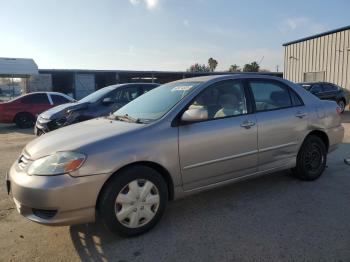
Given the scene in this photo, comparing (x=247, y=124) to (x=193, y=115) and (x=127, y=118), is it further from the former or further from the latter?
(x=127, y=118)

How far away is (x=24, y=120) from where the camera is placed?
13.9 meters

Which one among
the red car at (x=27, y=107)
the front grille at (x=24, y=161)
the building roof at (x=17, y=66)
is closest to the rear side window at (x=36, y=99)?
the red car at (x=27, y=107)

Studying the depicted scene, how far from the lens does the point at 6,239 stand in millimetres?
3570

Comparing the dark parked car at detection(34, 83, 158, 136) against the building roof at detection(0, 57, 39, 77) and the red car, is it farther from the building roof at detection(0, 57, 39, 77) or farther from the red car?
the building roof at detection(0, 57, 39, 77)

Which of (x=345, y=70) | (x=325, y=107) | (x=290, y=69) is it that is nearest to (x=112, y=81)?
(x=290, y=69)

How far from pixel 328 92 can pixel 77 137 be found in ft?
51.5

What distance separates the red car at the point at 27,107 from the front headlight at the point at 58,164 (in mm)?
10926

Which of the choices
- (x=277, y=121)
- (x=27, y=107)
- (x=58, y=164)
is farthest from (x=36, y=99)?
(x=58, y=164)

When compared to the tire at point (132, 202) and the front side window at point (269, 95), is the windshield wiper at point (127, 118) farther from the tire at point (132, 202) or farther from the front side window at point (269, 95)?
the front side window at point (269, 95)

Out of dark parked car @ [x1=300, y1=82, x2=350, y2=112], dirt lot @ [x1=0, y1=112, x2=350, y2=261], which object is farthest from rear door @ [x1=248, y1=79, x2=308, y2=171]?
dark parked car @ [x1=300, y1=82, x2=350, y2=112]

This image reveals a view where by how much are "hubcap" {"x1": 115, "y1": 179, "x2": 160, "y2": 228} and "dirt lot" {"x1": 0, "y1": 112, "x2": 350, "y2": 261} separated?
0.20 metres

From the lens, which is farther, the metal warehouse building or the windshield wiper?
the metal warehouse building

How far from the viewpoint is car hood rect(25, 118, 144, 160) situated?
3.35 meters

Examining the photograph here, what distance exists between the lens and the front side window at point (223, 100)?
409 cm
